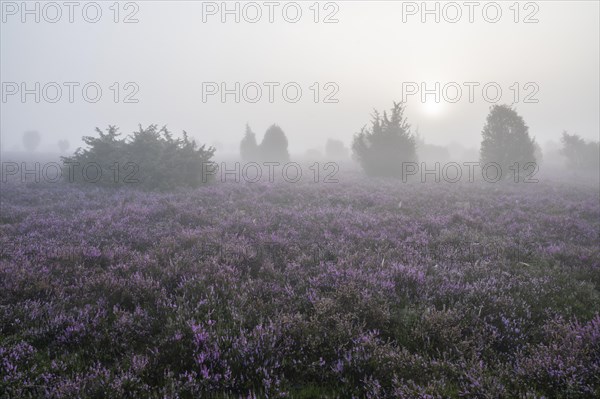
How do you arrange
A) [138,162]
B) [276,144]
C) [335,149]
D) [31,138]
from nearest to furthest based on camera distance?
[138,162] → [276,144] → [335,149] → [31,138]

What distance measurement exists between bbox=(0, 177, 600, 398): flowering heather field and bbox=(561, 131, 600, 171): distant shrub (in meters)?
38.5

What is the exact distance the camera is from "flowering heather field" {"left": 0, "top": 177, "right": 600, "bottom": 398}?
10.9ft

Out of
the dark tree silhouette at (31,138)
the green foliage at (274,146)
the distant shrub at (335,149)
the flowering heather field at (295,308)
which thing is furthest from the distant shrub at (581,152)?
the dark tree silhouette at (31,138)

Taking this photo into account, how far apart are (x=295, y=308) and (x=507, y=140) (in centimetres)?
2560

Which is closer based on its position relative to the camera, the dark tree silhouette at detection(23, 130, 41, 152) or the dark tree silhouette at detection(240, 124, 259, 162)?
the dark tree silhouette at detection(240, 124, 259, 162)

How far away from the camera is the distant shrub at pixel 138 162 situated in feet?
50.4

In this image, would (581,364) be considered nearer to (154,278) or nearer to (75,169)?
(154,278)

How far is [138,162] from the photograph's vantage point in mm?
15836

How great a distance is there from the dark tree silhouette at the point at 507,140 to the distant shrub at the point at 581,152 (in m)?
21.0

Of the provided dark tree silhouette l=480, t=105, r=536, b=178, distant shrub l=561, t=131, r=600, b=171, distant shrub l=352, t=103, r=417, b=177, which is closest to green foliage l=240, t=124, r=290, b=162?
distant shrub l=352, t=103, r=417, b=177

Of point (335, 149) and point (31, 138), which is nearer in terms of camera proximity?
point (335, 149)

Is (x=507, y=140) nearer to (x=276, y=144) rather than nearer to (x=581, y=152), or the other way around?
(x=581, y=152)

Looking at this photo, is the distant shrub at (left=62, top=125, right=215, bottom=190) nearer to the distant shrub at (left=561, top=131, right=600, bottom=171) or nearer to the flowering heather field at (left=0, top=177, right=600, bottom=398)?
the flowering heather field at (left=0, top=177, right=600, bottom=398)

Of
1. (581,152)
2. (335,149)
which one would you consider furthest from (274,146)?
(581,152)
